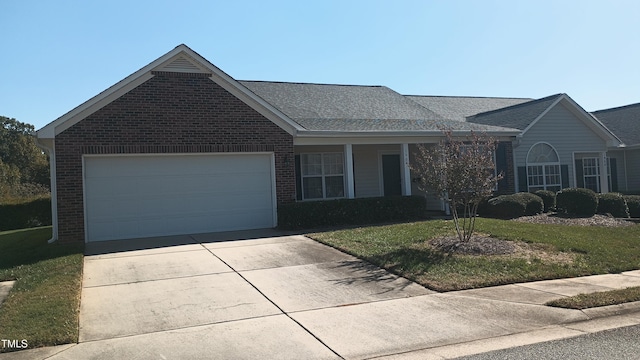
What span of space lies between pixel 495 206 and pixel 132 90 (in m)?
11.7

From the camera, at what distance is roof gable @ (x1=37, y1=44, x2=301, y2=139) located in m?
12.4

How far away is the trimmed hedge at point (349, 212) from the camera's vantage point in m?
14.3

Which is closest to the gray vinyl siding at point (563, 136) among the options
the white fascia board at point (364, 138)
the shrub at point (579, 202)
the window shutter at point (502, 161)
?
the window shutter at point (502, 161)

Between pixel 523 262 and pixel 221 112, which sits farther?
pixel 221 112

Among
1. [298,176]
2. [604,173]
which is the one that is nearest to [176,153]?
[298,176]

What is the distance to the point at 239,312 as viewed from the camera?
6805mm

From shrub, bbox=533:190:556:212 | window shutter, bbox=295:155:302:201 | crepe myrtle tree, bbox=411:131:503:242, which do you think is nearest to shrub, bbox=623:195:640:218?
shrub, bbox=533:190:556:212

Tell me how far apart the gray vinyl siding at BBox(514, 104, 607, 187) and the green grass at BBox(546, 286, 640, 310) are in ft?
41.3

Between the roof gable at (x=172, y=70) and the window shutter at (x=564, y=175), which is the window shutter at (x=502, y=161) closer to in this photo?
the window shutter at (x=564, y=175)

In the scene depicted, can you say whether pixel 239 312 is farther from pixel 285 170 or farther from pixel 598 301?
pixel 285 170

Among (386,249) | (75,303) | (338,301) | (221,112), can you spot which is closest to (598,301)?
(338,301)

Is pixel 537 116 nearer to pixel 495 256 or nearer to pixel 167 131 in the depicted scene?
pixel 495 256

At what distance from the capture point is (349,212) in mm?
14992

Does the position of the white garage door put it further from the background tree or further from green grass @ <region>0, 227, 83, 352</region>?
the background tree
